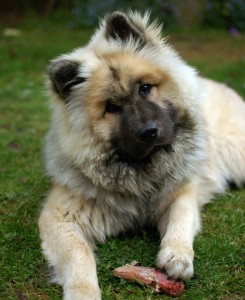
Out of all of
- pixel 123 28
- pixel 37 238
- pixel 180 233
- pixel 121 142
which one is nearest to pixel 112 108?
pixel 121 142

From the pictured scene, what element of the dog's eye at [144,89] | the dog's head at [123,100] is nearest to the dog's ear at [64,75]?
the dog's head at [123,100]

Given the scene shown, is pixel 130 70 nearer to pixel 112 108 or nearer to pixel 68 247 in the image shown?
pixel 112 108

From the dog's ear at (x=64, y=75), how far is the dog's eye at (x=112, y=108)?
0.74ft

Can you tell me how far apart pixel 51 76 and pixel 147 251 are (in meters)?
1.16

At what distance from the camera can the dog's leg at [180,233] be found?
267 centimetres

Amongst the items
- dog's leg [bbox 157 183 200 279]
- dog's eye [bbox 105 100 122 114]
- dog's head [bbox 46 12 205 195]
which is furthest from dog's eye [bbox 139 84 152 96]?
dog's leg [bbox 157 183 200 279]

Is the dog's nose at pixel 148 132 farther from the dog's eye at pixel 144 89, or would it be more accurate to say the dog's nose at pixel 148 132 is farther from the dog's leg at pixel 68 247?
the dog's leg at pixel 68 247

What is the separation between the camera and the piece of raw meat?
262cm

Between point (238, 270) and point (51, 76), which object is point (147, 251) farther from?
point (51, 76)

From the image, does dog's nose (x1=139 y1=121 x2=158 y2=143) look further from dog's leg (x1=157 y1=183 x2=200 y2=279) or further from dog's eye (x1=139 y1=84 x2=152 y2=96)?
dog's leg (x1=157 y1=183 x2=200 y2=279)

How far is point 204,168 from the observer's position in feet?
12.5

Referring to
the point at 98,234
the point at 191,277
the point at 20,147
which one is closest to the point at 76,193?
the point at 98,234

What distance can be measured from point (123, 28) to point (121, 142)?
0.75m

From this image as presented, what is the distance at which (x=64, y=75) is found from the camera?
3098 mm
